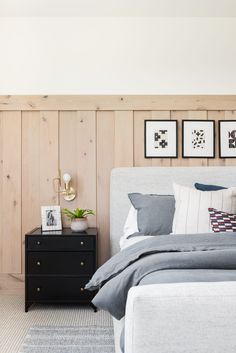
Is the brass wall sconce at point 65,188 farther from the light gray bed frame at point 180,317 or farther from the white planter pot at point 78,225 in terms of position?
the light gray bed frame at point 180,317

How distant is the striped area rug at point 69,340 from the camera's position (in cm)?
240

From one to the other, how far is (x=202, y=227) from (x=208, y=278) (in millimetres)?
1304

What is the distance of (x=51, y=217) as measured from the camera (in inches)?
136

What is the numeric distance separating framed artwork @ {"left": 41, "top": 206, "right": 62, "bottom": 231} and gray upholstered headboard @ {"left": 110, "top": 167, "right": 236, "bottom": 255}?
1.57 ft

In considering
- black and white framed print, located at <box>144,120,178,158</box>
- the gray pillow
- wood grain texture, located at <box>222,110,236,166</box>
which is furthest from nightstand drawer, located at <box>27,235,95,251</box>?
wood grain texture, located at <box>222,110,236,166</box>

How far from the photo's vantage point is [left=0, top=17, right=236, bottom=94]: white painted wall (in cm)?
361

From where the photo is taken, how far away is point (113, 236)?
3482 mm

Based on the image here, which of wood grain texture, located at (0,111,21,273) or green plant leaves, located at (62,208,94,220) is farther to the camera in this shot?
wood grain texture, located at (0,111,21,273)

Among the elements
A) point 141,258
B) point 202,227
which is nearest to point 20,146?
point 202,227

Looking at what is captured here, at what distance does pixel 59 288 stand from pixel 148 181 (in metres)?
1.20

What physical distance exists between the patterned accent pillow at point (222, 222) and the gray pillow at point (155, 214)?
0.41 m

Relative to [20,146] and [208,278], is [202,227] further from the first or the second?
[20,146]

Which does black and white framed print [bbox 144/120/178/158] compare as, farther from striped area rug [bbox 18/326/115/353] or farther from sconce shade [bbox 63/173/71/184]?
striped area rug [bbox 18/326/115/353]

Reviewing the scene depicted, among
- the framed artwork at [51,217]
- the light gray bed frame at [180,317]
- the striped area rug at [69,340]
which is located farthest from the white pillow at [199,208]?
the light gray bed frame at [180,317]
